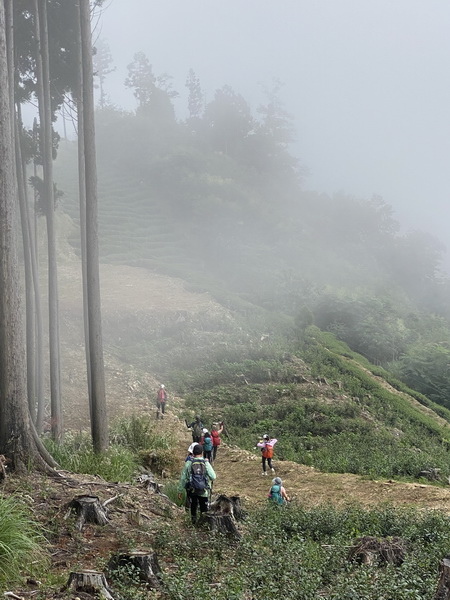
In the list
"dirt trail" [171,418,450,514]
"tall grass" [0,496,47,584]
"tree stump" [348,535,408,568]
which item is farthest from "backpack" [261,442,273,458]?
"tall grass" [0,496,47,584]

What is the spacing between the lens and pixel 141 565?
5.26 meters

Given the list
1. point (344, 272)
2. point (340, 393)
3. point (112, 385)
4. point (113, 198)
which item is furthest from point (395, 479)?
point (113, 198)

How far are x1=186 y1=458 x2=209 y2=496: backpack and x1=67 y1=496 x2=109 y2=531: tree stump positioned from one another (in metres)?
1.57

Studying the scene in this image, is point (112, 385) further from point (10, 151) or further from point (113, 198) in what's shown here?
point (113, 198)

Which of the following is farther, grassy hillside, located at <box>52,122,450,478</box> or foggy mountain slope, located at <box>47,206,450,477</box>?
grassy hillside, located at <box>52,122,450,478</box>

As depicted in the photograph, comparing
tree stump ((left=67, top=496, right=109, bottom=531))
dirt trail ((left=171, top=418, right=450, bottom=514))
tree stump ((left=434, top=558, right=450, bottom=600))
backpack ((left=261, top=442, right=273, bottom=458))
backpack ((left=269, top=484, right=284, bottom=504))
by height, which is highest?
tree stump ((left=434, top=558, right=450, bottom=600))

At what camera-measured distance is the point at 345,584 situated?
5281 mm

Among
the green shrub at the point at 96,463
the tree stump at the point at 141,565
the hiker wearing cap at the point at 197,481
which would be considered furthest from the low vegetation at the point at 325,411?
the tree stump at the point at 141,565

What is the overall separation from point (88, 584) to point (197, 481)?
12.1ft

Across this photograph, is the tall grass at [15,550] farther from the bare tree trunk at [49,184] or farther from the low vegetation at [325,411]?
the low vegetation at [325,411]

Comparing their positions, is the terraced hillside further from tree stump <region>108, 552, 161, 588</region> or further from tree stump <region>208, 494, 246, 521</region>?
tree stump <region>108, 552, 161, 588</region>

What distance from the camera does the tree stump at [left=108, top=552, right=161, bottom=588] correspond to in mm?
5182

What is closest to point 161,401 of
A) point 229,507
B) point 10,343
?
point 229,507

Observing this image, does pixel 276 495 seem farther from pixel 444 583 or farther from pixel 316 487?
pixel 444 583
